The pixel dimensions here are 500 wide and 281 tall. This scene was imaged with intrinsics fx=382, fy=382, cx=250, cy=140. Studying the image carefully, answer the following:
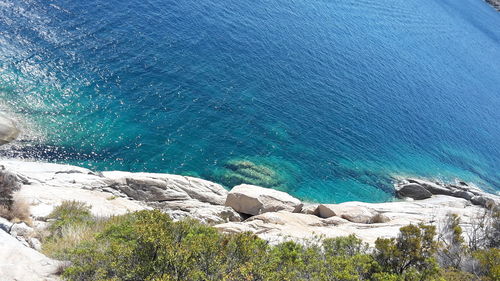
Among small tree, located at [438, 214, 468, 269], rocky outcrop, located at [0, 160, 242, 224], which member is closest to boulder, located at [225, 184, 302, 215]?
rocky outcrop, located at [0, 160, 242, 224]

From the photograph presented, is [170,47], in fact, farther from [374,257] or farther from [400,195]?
[374,257]

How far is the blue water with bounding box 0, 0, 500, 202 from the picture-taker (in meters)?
34.4

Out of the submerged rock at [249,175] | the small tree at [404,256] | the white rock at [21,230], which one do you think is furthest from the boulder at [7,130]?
the small tree at [404,256]

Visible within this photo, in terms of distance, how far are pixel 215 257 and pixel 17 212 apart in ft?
39.6

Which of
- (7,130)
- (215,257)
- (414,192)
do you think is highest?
(215,257)

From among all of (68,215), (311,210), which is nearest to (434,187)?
(311,210)

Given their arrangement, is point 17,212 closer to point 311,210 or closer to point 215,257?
point 215,257

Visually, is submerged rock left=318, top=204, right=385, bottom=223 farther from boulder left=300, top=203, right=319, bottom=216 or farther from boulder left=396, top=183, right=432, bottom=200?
boulder left=396, top=183, right=432, bottom=200

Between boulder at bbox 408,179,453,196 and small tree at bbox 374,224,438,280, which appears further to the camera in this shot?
boulder at bbox 408,179,453,196

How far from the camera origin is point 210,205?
97.7 feet

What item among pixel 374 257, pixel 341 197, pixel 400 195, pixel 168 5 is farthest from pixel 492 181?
pixel 168 5

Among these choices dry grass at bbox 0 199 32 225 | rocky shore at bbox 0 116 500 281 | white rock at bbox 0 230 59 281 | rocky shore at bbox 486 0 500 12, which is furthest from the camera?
rocky shore at bbox 486 0 500 12

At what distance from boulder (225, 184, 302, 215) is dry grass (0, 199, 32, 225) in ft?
48.1

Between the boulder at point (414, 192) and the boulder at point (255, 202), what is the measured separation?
16409 millimetres
